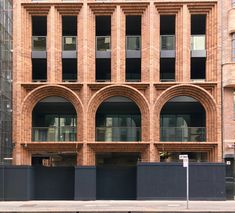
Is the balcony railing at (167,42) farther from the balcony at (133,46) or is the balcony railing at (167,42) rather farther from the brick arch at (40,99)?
the brick arch at (40,99)

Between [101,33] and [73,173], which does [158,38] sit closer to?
[101,33]

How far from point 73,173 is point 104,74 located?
309 inches

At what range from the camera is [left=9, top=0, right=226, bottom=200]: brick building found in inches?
1206

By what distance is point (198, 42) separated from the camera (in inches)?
1249

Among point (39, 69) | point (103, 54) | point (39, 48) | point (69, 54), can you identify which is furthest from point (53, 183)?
point (103, 54)

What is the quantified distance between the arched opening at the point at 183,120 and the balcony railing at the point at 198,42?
140 inches

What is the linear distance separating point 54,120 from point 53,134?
3397mm

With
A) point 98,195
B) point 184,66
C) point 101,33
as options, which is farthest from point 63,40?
point 98,195

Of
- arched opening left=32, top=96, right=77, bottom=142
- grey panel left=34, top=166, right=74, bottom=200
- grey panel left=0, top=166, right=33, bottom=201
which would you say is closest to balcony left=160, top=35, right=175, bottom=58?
arched opening left=32, top=96, right=77, bottom=142

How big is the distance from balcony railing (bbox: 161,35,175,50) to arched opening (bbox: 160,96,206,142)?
354 centimetres

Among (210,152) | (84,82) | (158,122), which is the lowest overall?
(210,152)

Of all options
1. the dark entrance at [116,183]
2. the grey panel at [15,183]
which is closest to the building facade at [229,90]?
the dark entrance at [116,183]

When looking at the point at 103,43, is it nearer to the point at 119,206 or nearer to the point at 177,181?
the point at 177,181

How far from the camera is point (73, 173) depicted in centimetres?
3116
